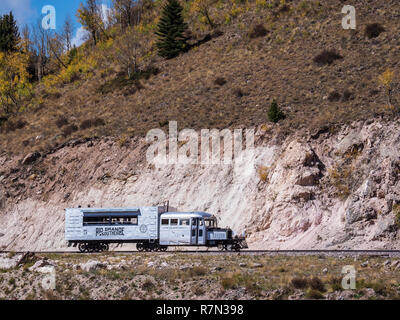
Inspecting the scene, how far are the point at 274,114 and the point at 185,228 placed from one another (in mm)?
15972

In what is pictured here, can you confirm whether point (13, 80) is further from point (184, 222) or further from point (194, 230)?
point (194, 230)

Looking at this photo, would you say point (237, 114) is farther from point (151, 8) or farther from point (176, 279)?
point (151, 8)

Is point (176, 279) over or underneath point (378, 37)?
underneath

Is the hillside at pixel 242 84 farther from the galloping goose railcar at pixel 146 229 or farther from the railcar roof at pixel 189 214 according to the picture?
the galloping goose railcar at pixel 146 229

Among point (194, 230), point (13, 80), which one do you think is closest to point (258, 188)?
point (194, 230)

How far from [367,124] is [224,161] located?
11551mm

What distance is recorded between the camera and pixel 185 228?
118 feet

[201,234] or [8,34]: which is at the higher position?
[8,34]

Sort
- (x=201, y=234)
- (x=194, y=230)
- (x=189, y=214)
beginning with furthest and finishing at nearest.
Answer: (x=189, y=214), (x=194, y=230), (x=201, y=234)

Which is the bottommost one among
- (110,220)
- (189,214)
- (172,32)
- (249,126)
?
(110,220)

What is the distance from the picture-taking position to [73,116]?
215 ft

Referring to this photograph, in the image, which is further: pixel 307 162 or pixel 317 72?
pixel 317 72

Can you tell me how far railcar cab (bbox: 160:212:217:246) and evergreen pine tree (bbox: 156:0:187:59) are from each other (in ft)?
131

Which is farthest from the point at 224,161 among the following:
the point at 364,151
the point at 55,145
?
the point at 55,145
